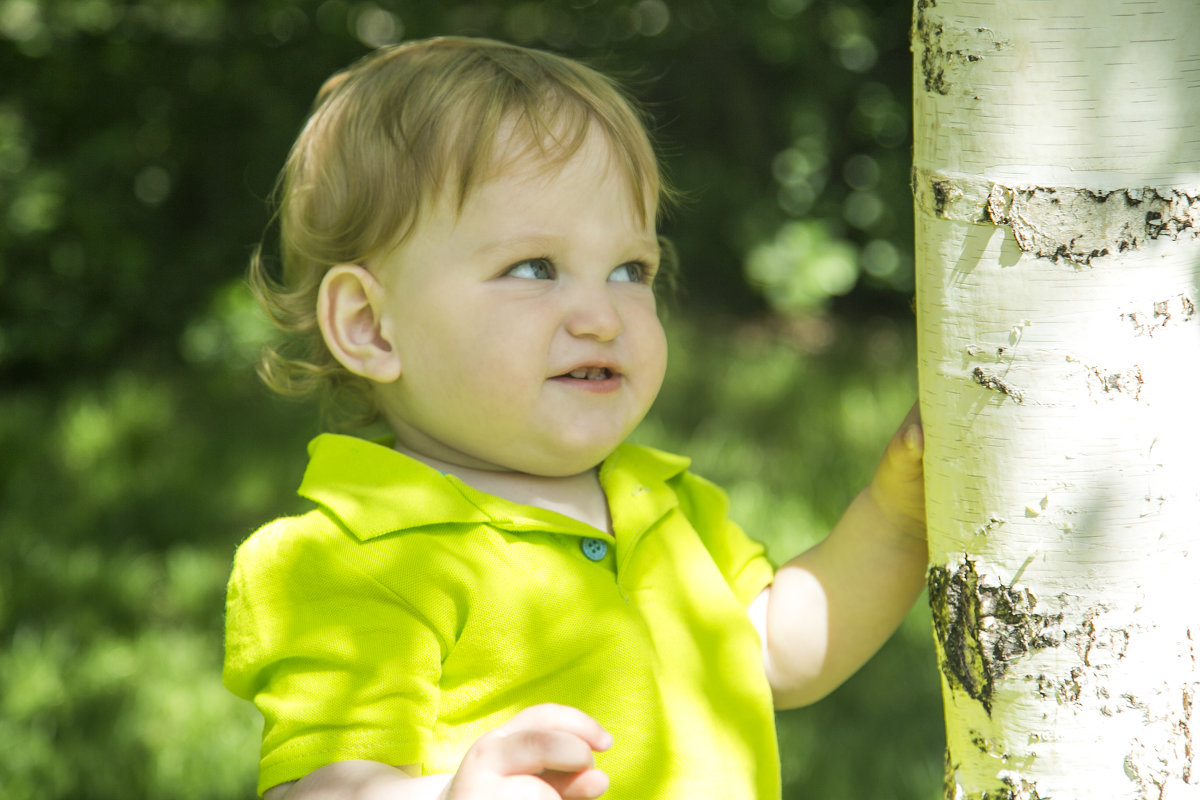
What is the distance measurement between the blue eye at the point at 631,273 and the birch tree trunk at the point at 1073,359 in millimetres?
504

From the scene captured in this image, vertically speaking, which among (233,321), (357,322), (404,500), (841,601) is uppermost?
(357,322)

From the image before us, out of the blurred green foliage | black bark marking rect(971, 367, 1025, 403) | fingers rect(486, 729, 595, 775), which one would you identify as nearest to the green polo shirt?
fingers rect(486, 729, 595, 775)

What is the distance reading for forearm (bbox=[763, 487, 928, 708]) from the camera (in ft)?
5.67

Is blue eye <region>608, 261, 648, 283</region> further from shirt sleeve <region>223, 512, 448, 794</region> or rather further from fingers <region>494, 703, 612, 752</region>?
fingers <region>494, 703, 612, 752</region>

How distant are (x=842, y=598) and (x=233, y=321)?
344cm

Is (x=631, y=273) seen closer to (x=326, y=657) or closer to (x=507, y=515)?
(x=507, y=515)

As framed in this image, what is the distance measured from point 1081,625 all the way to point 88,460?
145 inches

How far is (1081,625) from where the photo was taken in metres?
1.28

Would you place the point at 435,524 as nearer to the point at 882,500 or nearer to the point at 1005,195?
the point at 882,500

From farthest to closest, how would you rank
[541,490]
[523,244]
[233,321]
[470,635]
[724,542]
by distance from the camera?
[233,321]
[724,542]
[541,490]
[523,244]
[470,635]

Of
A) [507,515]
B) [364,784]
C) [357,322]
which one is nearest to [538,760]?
[364,784]

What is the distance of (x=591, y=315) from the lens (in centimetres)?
160

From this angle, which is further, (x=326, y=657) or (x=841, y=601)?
(x=841, y=601)

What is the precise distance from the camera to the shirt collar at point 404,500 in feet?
5.04
